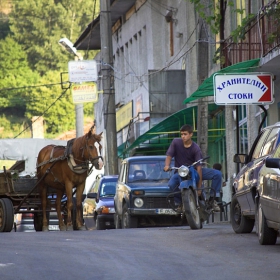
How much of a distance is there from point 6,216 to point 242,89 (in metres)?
5.63

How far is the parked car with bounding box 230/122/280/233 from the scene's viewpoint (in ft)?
51.9

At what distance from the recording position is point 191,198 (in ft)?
60.9

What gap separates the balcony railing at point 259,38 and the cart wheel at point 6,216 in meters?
6.62

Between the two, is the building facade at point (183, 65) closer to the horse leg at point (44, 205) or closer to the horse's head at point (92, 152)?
the horse's head at point (92, 152)

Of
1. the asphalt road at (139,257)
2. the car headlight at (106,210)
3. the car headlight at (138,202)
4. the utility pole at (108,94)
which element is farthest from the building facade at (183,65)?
the asphalt road at (139,257)

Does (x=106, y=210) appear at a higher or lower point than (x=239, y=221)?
lower

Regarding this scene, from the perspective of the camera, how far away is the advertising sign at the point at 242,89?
2284 cm

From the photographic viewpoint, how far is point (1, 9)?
127 meters

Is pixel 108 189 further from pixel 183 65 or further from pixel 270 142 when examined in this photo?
pixel 183 65

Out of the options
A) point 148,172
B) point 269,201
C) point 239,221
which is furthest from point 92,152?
point 269,201

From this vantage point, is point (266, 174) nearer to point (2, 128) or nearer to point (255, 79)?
point (255, 79)

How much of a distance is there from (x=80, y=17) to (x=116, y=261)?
102 meters

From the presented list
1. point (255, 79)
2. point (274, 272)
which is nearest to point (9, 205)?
point (255, 79)

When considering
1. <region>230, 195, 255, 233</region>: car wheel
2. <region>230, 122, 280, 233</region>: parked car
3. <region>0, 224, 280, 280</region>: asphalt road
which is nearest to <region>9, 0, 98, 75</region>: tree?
<region>230, 195, 255, 233</region>: car wheel
